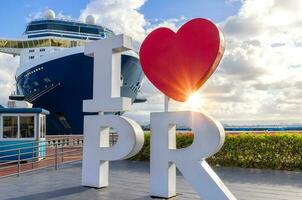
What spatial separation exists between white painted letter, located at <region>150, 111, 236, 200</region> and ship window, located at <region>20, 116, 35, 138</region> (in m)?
7.87

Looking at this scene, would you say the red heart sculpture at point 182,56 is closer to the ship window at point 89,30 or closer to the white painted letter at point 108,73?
the white painted letter at point 108,73

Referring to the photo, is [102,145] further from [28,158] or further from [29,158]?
[28,158]

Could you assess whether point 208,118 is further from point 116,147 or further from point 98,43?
point 98,43

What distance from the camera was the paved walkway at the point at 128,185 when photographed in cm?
738

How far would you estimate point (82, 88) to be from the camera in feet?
91.5

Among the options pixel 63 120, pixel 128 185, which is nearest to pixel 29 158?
pixel 128 185

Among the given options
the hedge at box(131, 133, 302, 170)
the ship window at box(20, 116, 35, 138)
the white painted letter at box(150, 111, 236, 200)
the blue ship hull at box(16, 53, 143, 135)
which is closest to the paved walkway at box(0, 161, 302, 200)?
the hedge at box(131, 133, 302, 170)

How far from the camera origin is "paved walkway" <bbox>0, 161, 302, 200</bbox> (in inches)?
290

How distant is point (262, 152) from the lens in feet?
35.9

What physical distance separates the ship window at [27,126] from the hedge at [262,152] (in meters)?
6.45

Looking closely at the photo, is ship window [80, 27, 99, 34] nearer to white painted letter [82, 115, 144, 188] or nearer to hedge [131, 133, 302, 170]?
hedge [131, 133, 302, 170]

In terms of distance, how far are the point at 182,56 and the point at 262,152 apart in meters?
5.32

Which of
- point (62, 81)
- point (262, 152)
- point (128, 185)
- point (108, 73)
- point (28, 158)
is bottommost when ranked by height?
point (128, 185)

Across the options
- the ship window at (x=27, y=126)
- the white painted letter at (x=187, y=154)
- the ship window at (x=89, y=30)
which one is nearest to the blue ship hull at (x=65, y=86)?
the ship window at (x=89, y=30)
